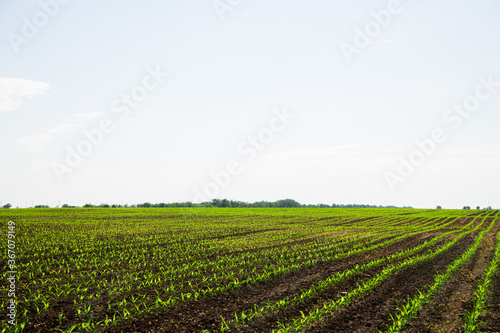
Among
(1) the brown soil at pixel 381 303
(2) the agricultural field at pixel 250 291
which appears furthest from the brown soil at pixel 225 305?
(1) the brown soil at pixel 381 303

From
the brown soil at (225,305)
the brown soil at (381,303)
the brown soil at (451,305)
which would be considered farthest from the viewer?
the brown soil at (451,305)

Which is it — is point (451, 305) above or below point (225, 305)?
below

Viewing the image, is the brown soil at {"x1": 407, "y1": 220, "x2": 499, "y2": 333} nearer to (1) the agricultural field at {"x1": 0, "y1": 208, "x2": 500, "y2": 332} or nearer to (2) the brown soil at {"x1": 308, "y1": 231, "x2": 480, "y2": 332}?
(1) the agricultural field at {"x1": 0, "y1": 208, "x2": 500, "y2": 332}

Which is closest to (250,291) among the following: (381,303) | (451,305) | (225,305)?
(225,305)

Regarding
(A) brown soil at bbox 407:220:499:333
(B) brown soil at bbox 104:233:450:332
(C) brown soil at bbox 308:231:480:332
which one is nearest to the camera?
(B) brown soil at bbox 104:233:450:332

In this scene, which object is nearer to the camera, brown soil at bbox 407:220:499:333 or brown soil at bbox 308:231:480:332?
brown soil at bbox 308:231:480:332

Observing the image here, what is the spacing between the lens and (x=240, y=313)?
823cm

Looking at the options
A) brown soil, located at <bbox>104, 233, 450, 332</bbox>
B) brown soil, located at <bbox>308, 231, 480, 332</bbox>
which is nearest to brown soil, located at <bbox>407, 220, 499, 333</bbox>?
brown soil, located at <bbox>308, 231, 480, 332</bbox>

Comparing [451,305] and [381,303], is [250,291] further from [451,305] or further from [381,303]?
[451,305]

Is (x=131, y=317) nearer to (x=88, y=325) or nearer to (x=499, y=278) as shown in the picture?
(x=88, y=325)

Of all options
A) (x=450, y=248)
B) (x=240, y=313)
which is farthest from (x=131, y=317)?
(x=450, y=248)

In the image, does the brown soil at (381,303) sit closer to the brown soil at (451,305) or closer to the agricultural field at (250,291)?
the agricultural field at (250,291)

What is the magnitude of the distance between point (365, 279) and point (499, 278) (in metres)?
5.74

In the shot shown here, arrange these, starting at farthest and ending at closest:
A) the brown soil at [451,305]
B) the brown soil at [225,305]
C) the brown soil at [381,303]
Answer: the brown soil at [451,305] → the brown soil at [381,303] → the brown soil at [225,305]
